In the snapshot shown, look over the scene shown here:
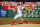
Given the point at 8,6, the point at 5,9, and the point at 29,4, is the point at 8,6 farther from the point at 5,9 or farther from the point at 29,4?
the point at 29,4

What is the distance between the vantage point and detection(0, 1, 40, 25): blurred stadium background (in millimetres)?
6625

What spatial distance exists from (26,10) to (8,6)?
1.50m

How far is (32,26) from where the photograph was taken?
617 cm

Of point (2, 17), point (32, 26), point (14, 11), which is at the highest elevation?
point (14, 11)

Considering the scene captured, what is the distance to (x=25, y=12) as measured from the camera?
668 centimetres

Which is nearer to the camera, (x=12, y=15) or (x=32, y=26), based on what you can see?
(x=32, y=26)

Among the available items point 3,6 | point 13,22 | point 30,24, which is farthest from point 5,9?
point 30,24

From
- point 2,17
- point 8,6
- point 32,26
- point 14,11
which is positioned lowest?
point 32,26

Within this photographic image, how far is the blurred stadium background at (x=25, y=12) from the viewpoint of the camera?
6625 millimetres

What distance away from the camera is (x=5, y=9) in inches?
263

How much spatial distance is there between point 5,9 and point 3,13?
37cm

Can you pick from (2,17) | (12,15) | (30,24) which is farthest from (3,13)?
(30,24)

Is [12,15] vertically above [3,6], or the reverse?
[3,6]

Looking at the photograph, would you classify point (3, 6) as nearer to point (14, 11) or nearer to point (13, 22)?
point (14, 11)
